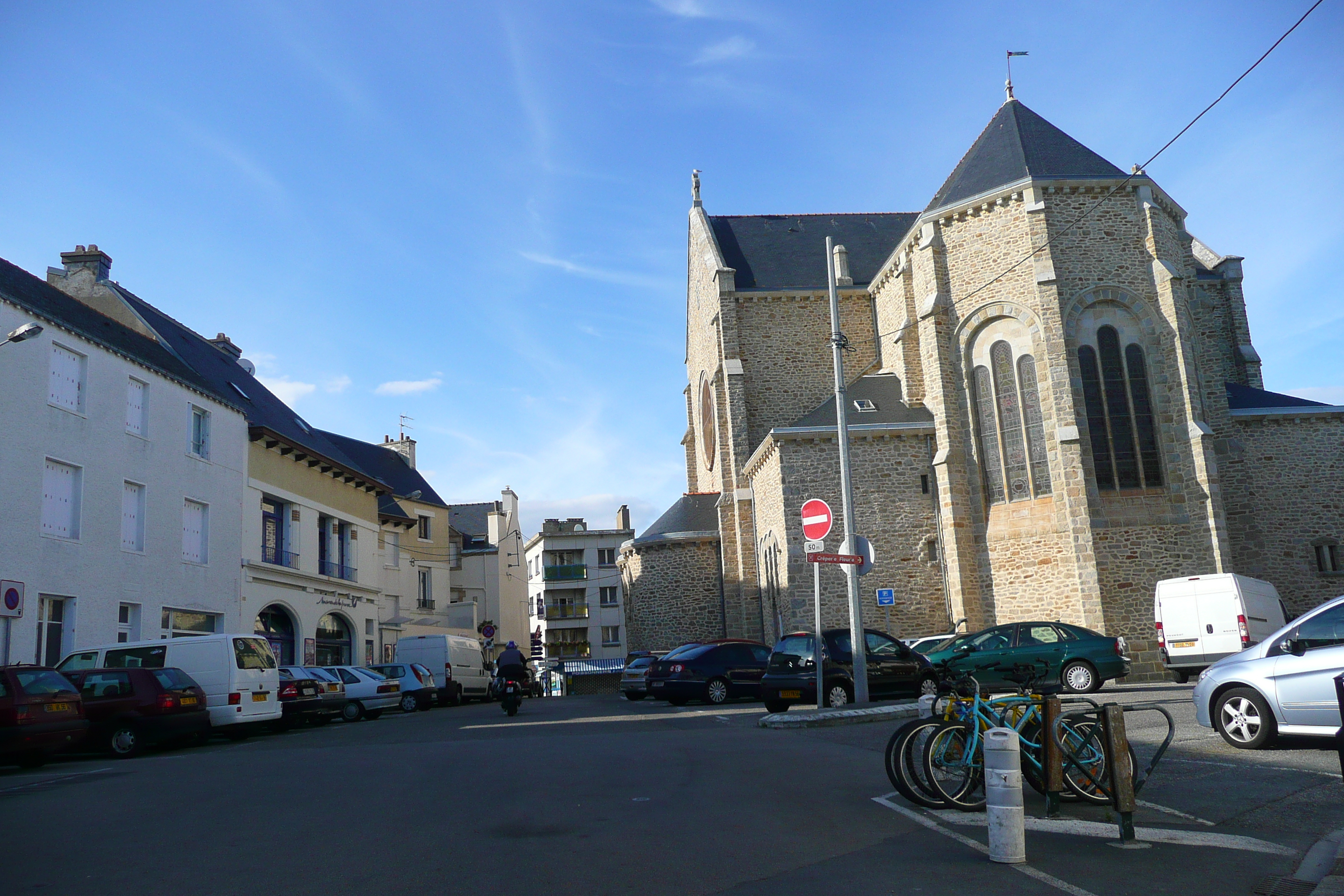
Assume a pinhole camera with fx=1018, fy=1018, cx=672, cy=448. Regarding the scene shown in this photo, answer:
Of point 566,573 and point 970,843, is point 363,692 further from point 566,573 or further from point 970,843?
point 566,573

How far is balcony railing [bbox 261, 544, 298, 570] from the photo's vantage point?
26500 mm

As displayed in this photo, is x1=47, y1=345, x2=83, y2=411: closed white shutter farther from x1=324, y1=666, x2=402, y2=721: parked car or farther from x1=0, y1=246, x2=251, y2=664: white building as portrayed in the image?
x1=324, y1=666, x2=402, y2=721: parked car

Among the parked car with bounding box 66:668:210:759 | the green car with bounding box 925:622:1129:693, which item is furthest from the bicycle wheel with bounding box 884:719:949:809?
the parked car with bounding box 66:668:210:759

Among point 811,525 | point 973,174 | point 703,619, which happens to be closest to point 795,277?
point 973,174

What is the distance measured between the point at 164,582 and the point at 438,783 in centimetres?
1574

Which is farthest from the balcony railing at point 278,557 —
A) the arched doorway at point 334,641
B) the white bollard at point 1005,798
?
the white bollard at point 1005,798

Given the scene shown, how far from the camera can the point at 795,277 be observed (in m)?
A: 34.6

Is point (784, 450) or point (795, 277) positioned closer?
point (784, 450)

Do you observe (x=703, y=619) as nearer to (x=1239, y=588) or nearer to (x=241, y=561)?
(x=241, y=561)

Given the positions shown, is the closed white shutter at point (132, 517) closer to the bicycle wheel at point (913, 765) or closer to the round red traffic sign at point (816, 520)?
the round red traffic sign at point (816, 520)

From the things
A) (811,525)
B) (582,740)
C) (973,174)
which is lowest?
(582,740)

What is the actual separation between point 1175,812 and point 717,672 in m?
14.6

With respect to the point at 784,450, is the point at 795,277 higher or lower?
higher

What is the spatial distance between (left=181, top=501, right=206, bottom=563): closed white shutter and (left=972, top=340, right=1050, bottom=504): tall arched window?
18.8 m
